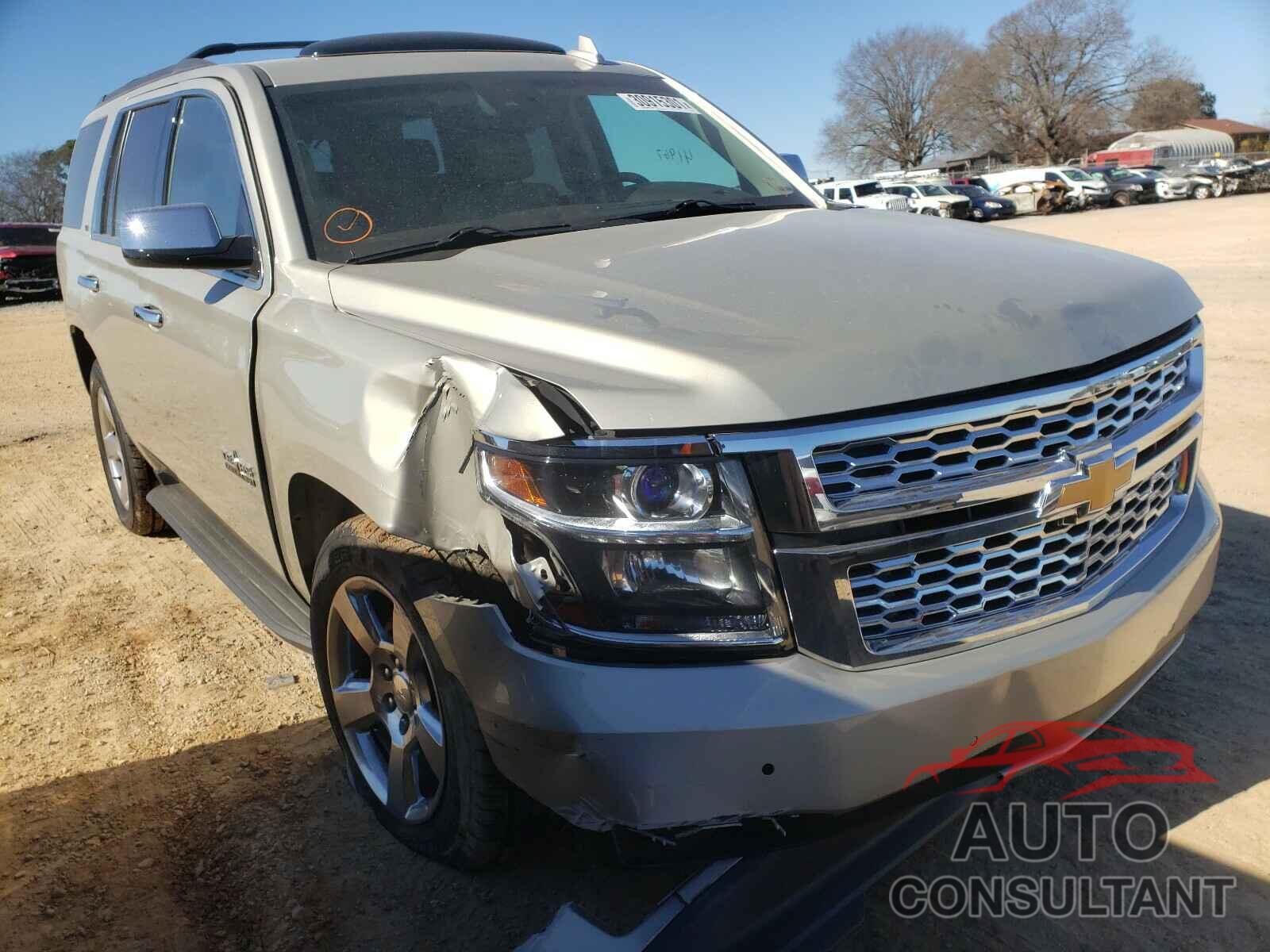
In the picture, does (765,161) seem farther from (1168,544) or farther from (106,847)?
(106,847)

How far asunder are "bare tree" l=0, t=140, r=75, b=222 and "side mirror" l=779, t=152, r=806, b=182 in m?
41.3

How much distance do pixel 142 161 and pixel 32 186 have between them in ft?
140

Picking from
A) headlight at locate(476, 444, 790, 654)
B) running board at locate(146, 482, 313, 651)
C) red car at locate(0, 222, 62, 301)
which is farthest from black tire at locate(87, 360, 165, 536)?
red car at locate(0, 222, 62, 301)

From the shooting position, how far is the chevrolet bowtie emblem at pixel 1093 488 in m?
1.95

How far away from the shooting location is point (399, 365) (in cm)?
223

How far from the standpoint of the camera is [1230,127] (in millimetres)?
98875

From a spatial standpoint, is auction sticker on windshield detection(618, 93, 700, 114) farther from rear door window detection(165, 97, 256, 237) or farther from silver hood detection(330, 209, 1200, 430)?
rear door window detection(165, 97, 256, 237)

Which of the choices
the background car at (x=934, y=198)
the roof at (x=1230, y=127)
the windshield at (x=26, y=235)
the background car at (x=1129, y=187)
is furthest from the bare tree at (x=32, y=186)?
the roof at (x=1230, y=127)

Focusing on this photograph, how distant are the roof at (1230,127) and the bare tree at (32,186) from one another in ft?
292

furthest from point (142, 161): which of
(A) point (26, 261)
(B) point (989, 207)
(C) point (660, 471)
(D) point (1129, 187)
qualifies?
(D) point (1129, 187)

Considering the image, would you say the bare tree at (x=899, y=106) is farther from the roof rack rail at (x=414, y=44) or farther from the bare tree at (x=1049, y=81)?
the roof rack rail at (x=414, y=44)

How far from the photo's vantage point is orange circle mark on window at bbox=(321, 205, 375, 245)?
2854 millimetres

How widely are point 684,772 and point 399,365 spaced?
41.0 inches

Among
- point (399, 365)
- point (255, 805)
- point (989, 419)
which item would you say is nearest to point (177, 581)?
point (255, 805)
